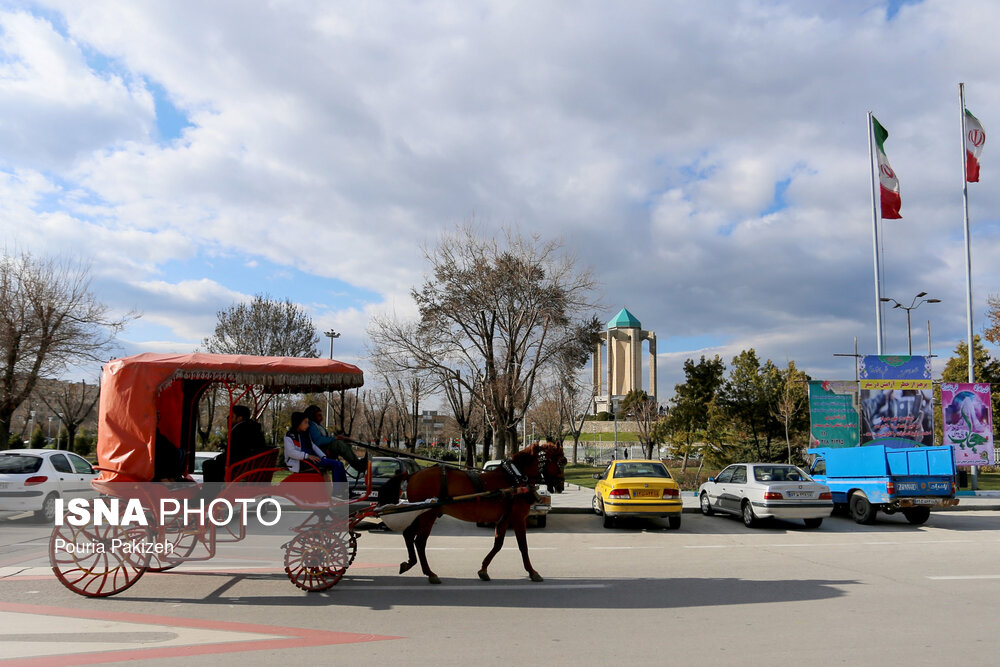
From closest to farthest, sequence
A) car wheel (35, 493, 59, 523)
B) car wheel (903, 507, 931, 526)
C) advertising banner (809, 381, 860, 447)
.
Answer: car wheel (35, 493, 59, 523) → car wheel (903, 507, 931, 526) → advertising banner (809, 381, 860, 447)

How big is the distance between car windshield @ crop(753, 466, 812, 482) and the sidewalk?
10.0 feet

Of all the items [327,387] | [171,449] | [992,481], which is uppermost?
[327,387]

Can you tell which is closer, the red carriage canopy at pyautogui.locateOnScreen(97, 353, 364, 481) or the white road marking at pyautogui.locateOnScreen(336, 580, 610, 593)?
the red carriage canopy at pyautogui.locateOnScreen(97, 353, 364, 481)

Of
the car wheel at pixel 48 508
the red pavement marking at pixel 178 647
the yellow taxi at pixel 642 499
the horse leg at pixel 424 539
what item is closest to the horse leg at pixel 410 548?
the horse leg at pixel 424 539

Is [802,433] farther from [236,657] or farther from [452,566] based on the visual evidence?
[236,657]

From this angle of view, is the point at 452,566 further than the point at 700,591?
Yes

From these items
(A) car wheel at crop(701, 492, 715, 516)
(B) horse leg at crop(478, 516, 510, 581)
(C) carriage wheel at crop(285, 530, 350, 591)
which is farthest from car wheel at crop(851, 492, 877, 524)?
(C) carriage wheel at crop(285, 530, 350, 591)

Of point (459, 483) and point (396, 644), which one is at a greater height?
point (459, 483)

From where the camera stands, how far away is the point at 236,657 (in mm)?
5773

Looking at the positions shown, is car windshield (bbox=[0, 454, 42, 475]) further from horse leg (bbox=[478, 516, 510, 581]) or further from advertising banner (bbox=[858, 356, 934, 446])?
advertising banner (bbox=[858, 356, 934, 446])

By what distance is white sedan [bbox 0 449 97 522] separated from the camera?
15.2 meters

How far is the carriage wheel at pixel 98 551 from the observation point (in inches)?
308

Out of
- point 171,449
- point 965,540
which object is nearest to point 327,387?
point 171,449

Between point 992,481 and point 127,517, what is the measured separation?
125 feet
